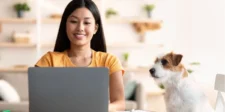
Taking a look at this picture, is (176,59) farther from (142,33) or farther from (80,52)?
(142,33)

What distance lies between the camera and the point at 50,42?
5.22 m

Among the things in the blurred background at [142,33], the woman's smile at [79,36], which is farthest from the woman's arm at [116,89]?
the blurred background at [142,33]

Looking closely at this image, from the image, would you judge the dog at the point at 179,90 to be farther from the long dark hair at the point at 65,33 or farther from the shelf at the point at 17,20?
the shelf at the point at 17,20

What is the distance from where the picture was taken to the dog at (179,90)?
113 centimetres

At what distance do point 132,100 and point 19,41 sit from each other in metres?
1.94

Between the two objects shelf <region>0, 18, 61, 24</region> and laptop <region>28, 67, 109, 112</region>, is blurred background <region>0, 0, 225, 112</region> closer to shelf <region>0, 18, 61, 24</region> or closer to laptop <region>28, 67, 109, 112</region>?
shelf <region>0, 18, 61, 24</region>

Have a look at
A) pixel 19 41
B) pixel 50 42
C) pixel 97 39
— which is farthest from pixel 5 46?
pixel 97 39

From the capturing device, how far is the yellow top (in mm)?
1643

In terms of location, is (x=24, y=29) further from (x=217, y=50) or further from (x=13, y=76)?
(x=217, y=50)

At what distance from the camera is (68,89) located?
3.88 ft

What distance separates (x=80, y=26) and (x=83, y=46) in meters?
0.14

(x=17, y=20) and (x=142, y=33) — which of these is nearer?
(x=17, y=20)

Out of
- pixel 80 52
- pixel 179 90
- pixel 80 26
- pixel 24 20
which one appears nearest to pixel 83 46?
pixel 80 52

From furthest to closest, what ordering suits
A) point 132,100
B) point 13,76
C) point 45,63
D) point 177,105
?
point 13,76 < point 132,100 < point 45,63 < point 177,105
